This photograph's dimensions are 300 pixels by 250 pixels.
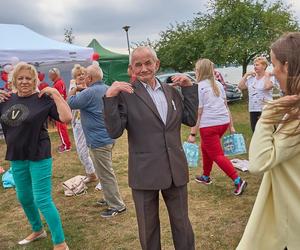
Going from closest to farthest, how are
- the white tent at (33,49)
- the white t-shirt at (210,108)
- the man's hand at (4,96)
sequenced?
the man's hand at (4,96)
the white t-shirt at (210,108)
the white tent at (33,49)

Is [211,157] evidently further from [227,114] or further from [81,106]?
[81,106]

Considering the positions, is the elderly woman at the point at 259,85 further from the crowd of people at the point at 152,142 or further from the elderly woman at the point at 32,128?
the elderly woman at the point at 32,128

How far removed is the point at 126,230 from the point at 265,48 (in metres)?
12.5

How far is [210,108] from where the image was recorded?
461cm

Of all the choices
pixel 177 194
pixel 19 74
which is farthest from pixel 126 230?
pixel 19 74

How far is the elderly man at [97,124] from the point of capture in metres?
4.02

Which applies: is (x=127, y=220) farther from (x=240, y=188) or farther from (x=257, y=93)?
(x=257, y=93)

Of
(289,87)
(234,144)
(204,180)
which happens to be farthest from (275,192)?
(234,144)

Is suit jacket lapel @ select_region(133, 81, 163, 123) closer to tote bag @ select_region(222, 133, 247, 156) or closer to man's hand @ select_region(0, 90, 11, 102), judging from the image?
man's hand @ select_region(0, 90, 11, 102)

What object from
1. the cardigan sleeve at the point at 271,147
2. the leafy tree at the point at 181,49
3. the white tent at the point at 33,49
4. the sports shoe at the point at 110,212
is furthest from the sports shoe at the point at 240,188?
the leafy tree at the point at 181,49

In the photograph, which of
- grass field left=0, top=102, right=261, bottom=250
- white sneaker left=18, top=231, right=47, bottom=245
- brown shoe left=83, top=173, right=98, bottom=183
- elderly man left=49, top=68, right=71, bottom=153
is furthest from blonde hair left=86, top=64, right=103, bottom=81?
elderly man left=49, top=68, right=71, bottom=153

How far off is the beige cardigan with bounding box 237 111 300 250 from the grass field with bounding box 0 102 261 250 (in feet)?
5.91

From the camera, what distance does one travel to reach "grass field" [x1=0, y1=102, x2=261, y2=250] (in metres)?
3.62

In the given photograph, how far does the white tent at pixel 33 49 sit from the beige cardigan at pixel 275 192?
7.91 meters
